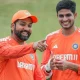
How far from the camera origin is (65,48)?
5.74 meters

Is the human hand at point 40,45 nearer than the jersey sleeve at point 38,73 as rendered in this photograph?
Yes

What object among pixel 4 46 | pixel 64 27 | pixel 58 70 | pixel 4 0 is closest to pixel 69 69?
pixel 58 70

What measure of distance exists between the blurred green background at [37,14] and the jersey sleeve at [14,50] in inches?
297

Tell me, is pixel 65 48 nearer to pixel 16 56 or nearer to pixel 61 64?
pixel 61 64

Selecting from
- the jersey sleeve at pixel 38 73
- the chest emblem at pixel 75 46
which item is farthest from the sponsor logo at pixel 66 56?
the jersey sleeve at pixel 38 73

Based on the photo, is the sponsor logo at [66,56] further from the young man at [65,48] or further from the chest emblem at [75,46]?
the chest emblem at [75,46]

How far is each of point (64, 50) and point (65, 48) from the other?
0.03 m

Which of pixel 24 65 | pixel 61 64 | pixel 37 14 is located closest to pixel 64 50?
pixel 61 64

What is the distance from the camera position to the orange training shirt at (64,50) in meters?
5.67

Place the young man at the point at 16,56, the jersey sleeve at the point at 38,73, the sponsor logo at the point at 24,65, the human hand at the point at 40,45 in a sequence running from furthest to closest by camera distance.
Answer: the jersey sleeve at the point at 38,73
the sponsor logo at the point at 24,65
the young man at the point at 16,56
the human hand at the point at 40,45

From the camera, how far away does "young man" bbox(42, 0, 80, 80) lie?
18.5 feet

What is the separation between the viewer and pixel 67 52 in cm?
570

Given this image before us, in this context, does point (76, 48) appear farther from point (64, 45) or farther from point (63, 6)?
point (63, 6)

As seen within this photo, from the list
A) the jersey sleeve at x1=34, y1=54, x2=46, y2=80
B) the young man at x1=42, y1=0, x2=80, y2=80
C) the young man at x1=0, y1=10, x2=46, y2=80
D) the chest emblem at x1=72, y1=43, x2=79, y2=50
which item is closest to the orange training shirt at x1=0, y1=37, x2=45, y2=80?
the young man at x1=0, y1=10, x2=46, y2=80
